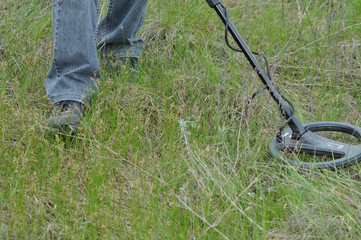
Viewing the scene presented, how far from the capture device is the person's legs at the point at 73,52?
279 cm

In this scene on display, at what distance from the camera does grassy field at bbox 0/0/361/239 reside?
7.25 feet

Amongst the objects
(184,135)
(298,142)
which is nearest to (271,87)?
(298,142)

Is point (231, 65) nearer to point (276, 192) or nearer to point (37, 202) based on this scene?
point (276, 192)

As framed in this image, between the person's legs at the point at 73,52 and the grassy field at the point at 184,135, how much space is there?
116 mm

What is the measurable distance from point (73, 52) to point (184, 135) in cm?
65

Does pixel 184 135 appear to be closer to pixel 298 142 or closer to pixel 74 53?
pixel 298 142

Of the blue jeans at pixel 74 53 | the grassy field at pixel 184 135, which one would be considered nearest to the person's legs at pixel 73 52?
the blue jeans at pixel 74 53

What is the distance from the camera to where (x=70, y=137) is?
2812 mm

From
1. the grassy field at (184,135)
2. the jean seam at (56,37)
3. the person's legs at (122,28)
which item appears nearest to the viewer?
the grassy field at (184,135)

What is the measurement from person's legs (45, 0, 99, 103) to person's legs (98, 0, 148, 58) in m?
0.36

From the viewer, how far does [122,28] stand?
3242 millimetres

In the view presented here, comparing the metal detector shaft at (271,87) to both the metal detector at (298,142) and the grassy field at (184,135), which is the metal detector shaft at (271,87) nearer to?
the metal detector at (298,142)

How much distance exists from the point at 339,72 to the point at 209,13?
91cm

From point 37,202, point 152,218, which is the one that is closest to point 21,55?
point 37,202
